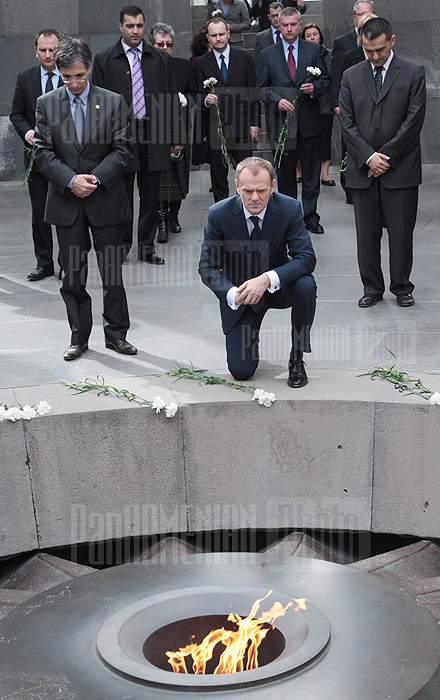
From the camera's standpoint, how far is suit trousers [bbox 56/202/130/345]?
6.31m

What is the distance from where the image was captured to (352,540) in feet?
19.0

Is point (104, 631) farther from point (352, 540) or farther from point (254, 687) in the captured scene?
point (352, 540)

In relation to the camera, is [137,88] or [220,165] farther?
[220,165]

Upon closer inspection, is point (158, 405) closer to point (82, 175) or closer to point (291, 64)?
point (82, 175)

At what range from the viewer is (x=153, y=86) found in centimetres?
828

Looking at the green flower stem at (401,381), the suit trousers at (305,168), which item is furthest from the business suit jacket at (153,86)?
the green flower stem at (401,381)

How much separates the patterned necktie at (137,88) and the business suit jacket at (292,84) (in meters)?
1.33

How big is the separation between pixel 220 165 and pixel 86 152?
3205 millimetres

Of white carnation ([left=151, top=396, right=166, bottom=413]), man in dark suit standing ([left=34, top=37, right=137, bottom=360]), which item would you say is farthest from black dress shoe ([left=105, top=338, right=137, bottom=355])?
white carnation ([left=151, top=396, right=166, bottom=413])

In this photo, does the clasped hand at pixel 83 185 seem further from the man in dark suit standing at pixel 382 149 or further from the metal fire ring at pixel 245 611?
the metal fire ring at pixel 245 611

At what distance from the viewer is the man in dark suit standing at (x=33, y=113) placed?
7910 millimetres

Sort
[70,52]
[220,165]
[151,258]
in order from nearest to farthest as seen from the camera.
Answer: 1. [70,52]
2. [151,258]
3. [220,165]

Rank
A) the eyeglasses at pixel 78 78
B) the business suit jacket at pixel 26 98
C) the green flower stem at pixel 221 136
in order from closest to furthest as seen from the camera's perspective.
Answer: the eyeglasses at pixel 78 78
the business suit jacket at pixel 26 98
the green flower stem at pixel 221 136

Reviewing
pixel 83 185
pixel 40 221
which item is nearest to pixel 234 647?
pixel 83 185
